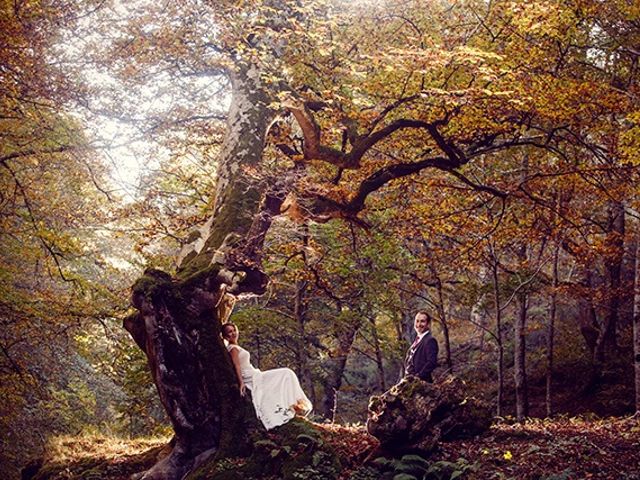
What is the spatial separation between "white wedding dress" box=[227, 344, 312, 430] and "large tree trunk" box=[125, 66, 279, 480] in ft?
1.05

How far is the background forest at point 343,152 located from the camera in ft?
26.5

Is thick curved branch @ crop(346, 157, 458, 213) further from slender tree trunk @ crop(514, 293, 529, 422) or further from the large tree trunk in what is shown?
slender tree trunk @ crop(514, 293, 529, 422)

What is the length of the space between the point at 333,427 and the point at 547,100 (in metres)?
6.53

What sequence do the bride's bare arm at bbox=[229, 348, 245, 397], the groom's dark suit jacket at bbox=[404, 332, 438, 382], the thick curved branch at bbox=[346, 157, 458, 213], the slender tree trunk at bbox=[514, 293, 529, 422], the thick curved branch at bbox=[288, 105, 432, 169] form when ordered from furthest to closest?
the slender tree trunk at bbox=[514, 293, 529, 422], the thick curved branch at bbox=[346, 157, 458, 213], the thick curved branch at bbox=[288, 105, 432, 169], the bride's bare arm at bbox=[229, 348, 245, 397], the groom's dark suit jacket at bbox=[404, 332, 438, 382]

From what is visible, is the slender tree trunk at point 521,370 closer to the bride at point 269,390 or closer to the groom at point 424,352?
the groom at point 424,352

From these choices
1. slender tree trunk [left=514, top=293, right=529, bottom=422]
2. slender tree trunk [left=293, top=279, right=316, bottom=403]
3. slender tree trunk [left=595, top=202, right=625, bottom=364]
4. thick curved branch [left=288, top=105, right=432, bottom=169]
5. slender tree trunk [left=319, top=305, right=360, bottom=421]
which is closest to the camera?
thick curved branch [left=288, top=105, right=432, bottom=169]

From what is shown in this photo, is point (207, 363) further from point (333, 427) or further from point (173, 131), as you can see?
point (173, 131)

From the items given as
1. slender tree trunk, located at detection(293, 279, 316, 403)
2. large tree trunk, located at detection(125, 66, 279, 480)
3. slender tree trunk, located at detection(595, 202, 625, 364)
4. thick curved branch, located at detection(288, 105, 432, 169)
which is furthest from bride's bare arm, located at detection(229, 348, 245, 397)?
slender tree trunk, located at detection(595, 202, 625, 364)

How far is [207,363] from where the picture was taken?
25.5 ft

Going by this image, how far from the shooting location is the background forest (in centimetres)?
807

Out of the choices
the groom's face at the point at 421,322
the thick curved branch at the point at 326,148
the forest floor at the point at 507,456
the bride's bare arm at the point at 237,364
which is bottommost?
the forest floor at the point at 507,456

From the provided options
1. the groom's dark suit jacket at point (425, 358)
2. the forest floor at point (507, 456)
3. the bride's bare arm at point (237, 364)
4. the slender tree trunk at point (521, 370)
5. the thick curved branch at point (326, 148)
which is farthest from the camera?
the slender tree trunk at point (521, 370)

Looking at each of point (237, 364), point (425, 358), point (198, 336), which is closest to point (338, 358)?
point (237, 364)

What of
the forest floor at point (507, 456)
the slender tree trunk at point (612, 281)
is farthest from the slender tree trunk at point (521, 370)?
the forest floor at point (507, 456)
